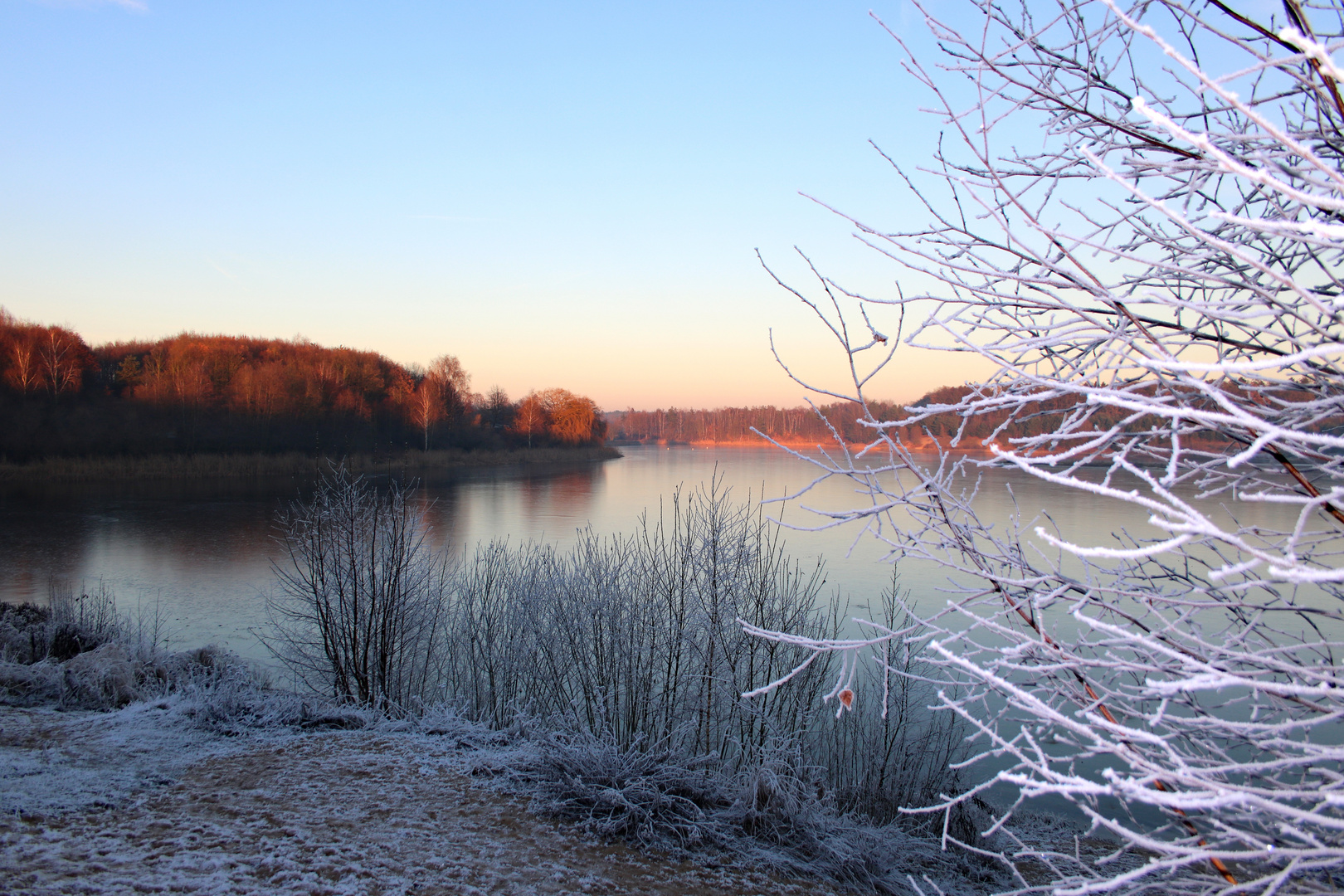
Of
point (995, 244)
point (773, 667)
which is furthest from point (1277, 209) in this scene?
point (773, 667)

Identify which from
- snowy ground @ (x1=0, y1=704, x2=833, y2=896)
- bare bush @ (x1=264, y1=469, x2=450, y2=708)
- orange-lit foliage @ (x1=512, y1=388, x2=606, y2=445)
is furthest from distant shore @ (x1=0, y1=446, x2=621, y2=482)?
snowy ground @ (x1=0, y1=704, x2=833, y2=896)

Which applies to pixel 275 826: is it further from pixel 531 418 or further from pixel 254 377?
pixel 531 418

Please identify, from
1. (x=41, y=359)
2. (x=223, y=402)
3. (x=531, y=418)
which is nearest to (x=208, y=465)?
(x=223, y=402)

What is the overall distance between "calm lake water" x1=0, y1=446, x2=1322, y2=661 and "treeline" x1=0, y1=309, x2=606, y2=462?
22.8 feet

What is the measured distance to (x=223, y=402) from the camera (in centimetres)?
4544

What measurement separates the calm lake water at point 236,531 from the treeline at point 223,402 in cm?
696

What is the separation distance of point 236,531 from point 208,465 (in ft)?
70.9

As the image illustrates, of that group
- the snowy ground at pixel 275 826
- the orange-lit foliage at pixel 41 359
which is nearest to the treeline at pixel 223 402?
the orange-lit foliage at pixel 41 359

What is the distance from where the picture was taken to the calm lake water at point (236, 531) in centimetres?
1330

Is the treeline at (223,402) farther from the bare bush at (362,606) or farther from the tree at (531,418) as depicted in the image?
the bare bush at (362,606)

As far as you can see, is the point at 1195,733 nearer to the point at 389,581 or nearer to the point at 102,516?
the point at 389,581

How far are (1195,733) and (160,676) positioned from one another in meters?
9.88

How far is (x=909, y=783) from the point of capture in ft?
25.7

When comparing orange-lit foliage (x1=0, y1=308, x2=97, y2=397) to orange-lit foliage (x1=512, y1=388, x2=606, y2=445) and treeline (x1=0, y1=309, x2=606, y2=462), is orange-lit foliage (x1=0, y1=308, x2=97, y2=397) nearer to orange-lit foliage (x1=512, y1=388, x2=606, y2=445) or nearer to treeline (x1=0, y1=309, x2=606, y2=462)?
treeline (x1=0, y1=309, x2=606, y2=462)
